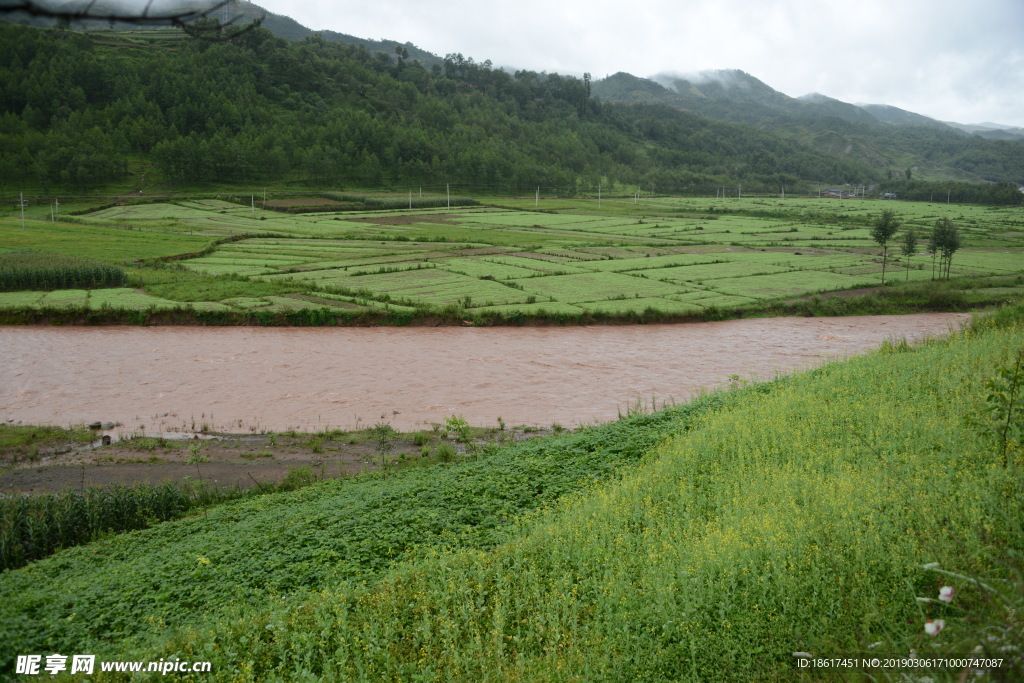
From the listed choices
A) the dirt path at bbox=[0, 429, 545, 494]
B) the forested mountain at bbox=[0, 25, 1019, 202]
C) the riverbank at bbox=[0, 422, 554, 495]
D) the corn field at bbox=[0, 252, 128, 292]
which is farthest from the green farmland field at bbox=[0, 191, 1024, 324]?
the forested mountain at bbox=[0, 25, 1019, 202]

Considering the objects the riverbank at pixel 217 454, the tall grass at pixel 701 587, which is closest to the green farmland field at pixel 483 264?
the riverbank at pixel 217 454

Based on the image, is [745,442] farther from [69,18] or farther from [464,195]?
[464,195]

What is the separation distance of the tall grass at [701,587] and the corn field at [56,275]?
2565 cm

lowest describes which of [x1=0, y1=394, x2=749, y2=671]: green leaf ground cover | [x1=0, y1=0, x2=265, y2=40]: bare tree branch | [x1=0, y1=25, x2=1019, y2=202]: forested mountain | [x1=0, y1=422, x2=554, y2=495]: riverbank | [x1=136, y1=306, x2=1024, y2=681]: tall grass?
[x1=0, y1=422, x2=554, y2=495]: riverbank

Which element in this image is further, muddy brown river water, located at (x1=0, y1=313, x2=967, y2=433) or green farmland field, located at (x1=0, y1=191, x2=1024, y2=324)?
green farmland field, located at (x1=0, y1=191, x2=1024, y2=324)

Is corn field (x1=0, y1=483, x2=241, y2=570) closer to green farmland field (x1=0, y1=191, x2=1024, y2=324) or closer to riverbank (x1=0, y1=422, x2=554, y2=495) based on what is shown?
riverbank (x1=0, y1=422, x2=554, y2=495)

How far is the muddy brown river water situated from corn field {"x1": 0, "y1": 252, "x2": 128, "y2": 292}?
5.02m

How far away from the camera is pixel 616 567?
591 centimetres

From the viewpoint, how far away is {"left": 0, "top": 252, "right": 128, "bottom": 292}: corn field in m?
25.7

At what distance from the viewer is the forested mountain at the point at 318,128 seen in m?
67.4

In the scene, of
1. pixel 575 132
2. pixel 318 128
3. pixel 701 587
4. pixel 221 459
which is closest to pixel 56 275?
pixel 221 459

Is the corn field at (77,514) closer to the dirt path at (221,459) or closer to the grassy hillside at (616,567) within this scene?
the grassy hillside at (616,567)

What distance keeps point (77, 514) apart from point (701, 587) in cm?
776

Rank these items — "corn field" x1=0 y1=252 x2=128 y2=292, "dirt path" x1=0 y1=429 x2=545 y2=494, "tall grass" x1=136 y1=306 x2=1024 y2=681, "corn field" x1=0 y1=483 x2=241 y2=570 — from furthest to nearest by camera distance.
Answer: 1. "corn field" x1=0 y1=252 x2=128 y2=292
2. "dirt path" x1=0 y1=429 x2=545 y2=494
3. "corn field" x1=0 y1=483 x2=241 y2=570
4. "tall grass" x1=136 y1=306 x2=1024 y2=681
